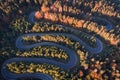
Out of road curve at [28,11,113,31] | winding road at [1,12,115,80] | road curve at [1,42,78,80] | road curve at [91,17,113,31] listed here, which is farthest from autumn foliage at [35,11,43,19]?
road curve at [91,17,113,31]

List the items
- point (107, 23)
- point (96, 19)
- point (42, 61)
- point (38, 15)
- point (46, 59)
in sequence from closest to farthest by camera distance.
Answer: point (42, 61)
point (46, 59)
point (38, 15)
point (107, 23)
point (96, 19)

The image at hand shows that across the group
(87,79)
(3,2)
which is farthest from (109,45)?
(3,2)

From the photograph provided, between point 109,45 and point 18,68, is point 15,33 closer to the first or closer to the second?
point 18,68

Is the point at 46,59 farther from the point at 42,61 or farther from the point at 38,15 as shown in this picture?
the point at 38,15

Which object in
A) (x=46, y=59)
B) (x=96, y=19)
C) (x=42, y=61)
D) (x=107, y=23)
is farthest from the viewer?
(x=96, y=19)

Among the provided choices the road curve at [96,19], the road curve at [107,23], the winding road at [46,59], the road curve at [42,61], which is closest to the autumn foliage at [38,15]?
the road curve at [96,19]

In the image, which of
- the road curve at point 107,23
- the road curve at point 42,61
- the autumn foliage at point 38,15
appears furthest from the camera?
the road curve at point 107,23

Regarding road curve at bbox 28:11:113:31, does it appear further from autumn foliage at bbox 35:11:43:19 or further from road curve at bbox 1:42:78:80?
road curve at bbox 1:42:78:80

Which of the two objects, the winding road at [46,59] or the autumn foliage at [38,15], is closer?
the winding road at [46,59]

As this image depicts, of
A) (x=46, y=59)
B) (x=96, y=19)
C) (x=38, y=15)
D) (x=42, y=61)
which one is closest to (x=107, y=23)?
(x=96, y=19)

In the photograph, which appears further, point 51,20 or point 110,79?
point 51,20

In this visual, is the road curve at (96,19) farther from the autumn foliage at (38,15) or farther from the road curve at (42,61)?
the road curve at (42,61)
